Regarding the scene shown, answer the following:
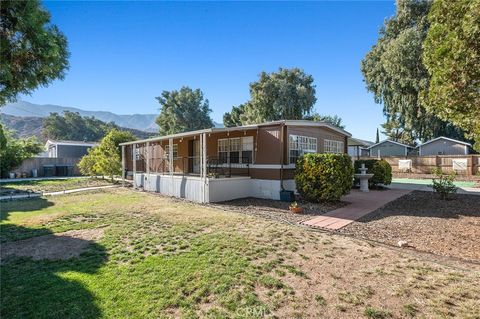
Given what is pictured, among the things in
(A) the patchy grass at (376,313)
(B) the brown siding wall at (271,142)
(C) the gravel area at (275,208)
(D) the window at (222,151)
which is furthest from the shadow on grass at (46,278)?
(D) the window at (222,151)

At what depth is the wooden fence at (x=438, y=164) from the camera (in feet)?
65.5

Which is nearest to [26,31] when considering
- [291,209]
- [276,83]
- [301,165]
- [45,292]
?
[45,292]

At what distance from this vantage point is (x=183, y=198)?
11750mm

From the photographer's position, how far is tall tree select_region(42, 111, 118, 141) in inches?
2098

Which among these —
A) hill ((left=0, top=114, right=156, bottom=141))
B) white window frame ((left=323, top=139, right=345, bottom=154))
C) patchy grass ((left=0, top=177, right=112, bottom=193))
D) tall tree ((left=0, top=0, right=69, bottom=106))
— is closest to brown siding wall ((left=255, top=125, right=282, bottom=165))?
white window frame ((left=323, top=139, right=345, bottom=154))

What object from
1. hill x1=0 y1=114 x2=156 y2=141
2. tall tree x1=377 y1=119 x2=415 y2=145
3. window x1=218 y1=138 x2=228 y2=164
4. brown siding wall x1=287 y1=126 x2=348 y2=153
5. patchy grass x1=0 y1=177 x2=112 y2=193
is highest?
hill x1=0 y1=114 x2=156 y2=141

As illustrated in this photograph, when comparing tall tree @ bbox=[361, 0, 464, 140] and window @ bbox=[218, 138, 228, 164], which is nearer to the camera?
window @ bbox=[218, 138, 228, 164]

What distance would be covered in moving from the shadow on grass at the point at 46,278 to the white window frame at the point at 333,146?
37.2ft

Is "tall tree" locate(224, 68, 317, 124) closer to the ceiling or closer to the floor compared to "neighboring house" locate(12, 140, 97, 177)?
closer to the ceiling

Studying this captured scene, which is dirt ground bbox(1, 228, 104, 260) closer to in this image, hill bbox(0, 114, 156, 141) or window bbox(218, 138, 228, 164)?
window bbox(218, 138, 228, 164)

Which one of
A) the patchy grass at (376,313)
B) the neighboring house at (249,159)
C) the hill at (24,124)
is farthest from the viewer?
the hill at (24,124)

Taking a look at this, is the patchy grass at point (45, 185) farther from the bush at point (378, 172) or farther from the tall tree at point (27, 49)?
the bush at point (378, 172)

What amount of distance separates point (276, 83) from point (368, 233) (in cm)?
2652

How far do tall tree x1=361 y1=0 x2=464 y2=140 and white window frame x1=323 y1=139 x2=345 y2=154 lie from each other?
47.3 ft
